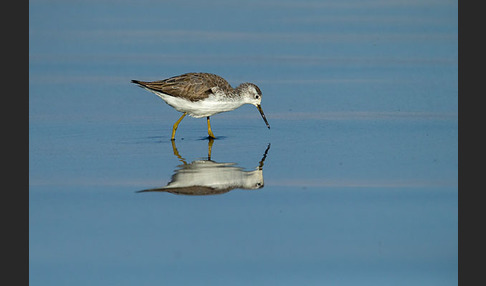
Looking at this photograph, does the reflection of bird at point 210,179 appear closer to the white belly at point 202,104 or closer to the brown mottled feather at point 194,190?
the brown mottled feather at point 194,190

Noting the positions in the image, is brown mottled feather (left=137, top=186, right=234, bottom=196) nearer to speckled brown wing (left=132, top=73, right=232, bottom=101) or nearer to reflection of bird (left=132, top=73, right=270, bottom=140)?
reflection of bird (left=132, top=73, right=270, bottom=140)

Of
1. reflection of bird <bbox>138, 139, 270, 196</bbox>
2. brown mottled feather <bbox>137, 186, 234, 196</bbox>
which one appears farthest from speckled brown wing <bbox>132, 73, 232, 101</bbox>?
brown mottled feather <bbox>137, 186, 234, 196</bbox>

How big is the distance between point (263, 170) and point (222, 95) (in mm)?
2898

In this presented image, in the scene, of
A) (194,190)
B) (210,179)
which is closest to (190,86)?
(210,179)

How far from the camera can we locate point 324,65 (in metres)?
17.9

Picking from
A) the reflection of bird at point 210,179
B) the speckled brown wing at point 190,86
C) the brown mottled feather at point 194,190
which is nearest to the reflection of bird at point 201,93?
the speckled brown wing at point 190,86

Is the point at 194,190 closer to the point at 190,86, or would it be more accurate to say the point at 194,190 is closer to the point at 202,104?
the point at 202,104

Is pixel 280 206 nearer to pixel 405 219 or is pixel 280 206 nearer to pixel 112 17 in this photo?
pixel 405 219

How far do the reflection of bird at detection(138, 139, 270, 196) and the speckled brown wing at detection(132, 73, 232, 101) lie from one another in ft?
7.62

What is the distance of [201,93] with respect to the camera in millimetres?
13977

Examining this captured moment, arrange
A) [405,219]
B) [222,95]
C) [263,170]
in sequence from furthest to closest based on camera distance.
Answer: [222,95], [263,170], [405,219]

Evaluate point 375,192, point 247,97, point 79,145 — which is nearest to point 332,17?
point 247,97

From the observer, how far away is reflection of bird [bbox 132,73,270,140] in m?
14.0

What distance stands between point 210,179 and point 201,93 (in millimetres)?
3205
